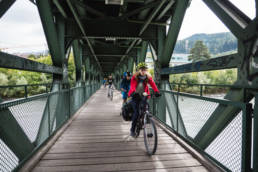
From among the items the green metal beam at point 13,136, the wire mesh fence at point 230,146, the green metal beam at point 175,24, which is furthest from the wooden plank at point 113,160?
the green metal beam at point 175,24

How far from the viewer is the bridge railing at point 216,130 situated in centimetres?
211

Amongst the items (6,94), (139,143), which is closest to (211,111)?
(139,143)

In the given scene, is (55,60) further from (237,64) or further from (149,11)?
(237,64)

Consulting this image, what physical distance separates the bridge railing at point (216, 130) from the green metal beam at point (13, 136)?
3016mm

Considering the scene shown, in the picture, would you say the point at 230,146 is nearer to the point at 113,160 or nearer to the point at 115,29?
the point at 113,160

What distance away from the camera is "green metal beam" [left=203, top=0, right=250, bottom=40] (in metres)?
2.47

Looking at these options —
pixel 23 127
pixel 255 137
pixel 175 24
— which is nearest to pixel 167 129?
pixel 255 137

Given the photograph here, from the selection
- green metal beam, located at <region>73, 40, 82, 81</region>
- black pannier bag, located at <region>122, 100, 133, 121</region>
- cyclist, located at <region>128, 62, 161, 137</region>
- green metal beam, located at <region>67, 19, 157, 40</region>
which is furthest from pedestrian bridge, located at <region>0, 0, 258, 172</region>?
green metal beam, located at <region>73, 40, 82, 81</region>

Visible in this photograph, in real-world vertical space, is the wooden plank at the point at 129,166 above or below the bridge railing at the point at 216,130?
below

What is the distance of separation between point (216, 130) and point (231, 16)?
5.96 ft

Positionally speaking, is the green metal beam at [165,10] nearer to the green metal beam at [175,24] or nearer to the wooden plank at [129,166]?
the green metal beam at [175,24]

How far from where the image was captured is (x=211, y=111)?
9.36 ft

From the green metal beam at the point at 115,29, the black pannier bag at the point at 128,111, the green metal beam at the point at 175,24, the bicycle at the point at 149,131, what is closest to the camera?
the bicycle at the point at 149,131

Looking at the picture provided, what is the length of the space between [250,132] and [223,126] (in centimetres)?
53
